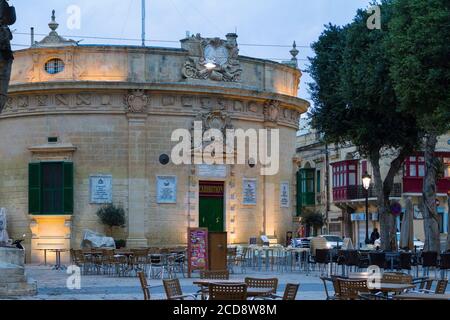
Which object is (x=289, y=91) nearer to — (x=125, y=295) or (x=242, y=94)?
(x=242, y=94)

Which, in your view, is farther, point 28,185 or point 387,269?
point 28,185

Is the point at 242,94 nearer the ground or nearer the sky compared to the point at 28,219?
nearer the sky

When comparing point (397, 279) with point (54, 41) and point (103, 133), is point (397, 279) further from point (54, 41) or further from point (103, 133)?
point (54, 41)

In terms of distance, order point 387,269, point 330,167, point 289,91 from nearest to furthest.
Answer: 1. point 387,269
2. point 289,91
3. point 330,167

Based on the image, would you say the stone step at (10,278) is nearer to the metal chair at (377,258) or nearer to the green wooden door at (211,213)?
the metal chair at (377,258)

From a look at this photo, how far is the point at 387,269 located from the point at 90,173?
12.5m

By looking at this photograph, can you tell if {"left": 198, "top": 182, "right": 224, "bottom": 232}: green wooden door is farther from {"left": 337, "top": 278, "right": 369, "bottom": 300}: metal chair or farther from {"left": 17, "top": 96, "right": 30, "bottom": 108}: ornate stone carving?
{"left": 337, "top": 278, "right": 369, "bottom": 300}: metal chair

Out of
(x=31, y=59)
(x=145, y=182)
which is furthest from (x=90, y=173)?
(x=31, y=59)

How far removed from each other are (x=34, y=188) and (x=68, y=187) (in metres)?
1.25

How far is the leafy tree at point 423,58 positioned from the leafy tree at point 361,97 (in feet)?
8.72

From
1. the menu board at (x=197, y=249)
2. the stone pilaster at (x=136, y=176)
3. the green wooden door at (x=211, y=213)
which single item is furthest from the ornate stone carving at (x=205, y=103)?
the menu board at (x=197, y=249)

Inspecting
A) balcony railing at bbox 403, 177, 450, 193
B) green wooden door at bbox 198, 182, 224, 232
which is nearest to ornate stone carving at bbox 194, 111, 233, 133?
green wooden door at bbox 198, 182, 224, 232

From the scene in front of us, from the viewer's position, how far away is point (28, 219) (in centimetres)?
3709

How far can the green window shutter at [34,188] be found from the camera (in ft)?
120
